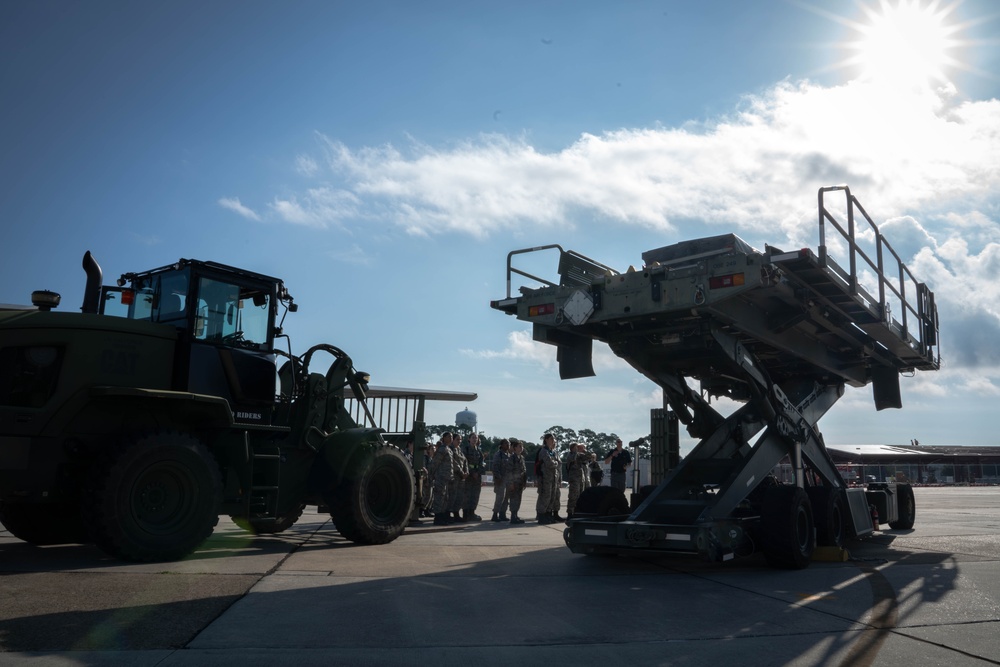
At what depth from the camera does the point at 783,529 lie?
25.1 feet

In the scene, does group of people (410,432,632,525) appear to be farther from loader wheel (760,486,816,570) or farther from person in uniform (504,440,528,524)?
loader wheel (760,486,816,570)

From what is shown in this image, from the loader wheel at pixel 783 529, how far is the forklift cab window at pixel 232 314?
581cm

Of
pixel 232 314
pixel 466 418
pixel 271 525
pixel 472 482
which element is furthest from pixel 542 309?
pixel 466 418

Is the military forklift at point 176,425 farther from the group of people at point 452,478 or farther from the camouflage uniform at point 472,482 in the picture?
→ the camouflage uniform at point 472,482

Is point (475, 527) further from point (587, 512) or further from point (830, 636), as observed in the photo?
point (830, 636)

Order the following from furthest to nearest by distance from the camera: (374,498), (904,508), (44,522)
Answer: (904,508), (374,498), (44,522)

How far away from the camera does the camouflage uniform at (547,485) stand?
14.3 metres

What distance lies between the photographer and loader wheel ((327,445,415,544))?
9234 mm

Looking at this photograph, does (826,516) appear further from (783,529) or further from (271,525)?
(271,525)

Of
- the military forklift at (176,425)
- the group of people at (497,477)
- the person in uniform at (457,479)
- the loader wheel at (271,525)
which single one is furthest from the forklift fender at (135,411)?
the person in uniform at (457,479)

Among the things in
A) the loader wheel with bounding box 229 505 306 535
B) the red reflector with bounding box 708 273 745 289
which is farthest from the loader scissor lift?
the loader wheel with bounding box 229 505 306 535

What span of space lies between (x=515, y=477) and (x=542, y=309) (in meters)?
6.37

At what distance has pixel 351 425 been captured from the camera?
10461 mm

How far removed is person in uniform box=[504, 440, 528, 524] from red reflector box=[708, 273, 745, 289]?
7.61m
